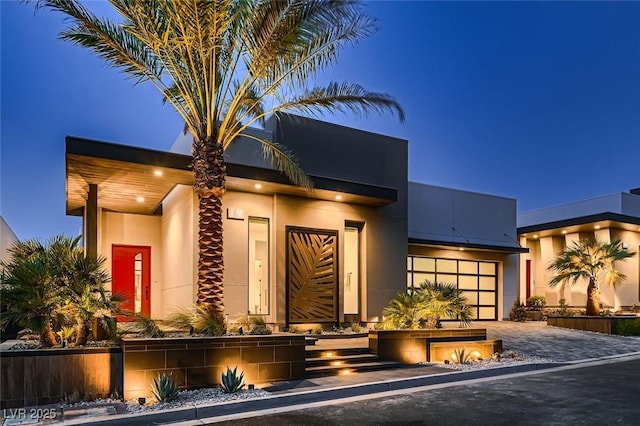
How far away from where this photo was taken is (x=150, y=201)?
16.3 m

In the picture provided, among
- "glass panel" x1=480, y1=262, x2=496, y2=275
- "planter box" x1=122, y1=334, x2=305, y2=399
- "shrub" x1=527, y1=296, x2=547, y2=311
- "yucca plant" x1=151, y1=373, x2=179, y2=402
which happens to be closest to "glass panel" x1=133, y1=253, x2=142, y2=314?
"planter box" x1=122, y1=334, x2=305, y2=399

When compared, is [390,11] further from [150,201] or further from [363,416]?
[363,416]

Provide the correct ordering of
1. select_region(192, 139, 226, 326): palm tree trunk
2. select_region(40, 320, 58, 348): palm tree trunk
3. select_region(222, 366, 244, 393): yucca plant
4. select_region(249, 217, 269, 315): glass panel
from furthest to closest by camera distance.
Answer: select_region(249, 217, 269, 315): glass panel < select_region(192, 139, 226, 326): palm tree trunk < select_region(40, 320, 58, 348): palm tree trunk < select_region(222, 366, 244, 393): yucca plant

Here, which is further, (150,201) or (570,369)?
(150,201)

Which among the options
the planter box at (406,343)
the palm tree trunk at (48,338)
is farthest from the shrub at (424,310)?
the palm tree trunk at (48,338)

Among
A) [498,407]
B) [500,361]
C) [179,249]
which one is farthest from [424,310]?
[179,249]

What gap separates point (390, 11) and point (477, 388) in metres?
65.5

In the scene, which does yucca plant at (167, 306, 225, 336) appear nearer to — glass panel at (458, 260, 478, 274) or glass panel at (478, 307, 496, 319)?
glass panel at (458, 260, 478, 274)

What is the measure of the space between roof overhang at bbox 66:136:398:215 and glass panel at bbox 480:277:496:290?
10.2 m

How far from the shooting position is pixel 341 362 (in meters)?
11.8

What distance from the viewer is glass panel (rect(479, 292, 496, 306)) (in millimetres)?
25328

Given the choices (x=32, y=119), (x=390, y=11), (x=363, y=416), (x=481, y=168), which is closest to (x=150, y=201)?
(x=363, y=416)

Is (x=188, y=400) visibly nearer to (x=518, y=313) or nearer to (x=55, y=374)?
(x=55, y=374)

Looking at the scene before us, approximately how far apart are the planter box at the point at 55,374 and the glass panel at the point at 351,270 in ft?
32.9
